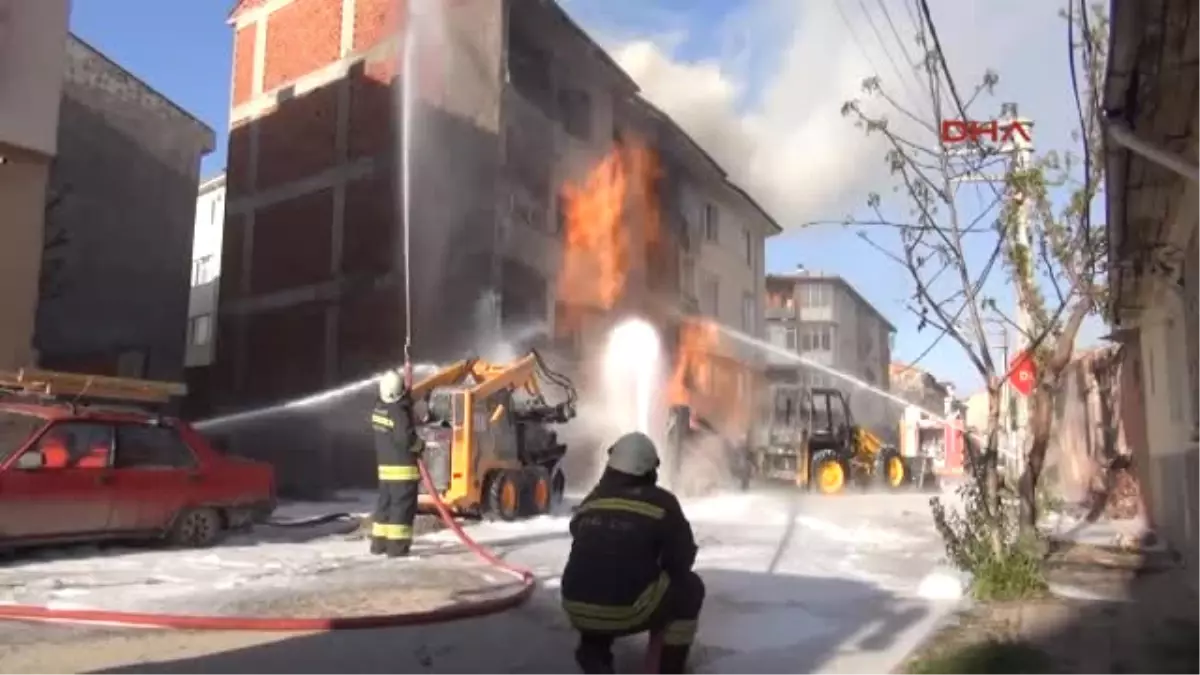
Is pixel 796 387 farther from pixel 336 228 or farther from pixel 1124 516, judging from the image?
pixel 336 228

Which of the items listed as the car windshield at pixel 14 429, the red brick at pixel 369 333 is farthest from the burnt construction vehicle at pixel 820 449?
the car windshield at pixel 14 429

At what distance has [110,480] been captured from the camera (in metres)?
9.14

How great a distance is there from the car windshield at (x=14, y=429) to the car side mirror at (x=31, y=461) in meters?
0.12

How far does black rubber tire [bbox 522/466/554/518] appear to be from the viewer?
13.8m

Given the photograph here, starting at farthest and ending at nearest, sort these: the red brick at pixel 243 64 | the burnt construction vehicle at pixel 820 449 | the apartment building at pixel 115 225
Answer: the red brick at pixel 243 64
the burnt construction vehicle at pixel 820 449
the apartment building at pixel 115 225

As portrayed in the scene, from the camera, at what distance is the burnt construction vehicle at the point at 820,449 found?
21156mm

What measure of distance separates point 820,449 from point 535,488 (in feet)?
30.5

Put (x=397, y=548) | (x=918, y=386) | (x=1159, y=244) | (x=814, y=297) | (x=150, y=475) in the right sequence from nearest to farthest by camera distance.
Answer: (x=1159, y=244) < (x=150, y=475) < (x=397, y=548) < (x=814, y=297) < (x=918, y=386)

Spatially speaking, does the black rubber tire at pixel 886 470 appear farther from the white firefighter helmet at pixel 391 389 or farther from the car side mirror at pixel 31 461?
the car side mirror at pixel 31 461

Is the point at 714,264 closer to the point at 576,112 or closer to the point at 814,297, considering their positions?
the point at 576,112

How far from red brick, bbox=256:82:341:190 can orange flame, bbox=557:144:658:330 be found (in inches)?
217

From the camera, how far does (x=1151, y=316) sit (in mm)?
10508

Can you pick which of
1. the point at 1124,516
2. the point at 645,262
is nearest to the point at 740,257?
the point at 645,262

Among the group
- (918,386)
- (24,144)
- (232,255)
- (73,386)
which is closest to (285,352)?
(232,255)
